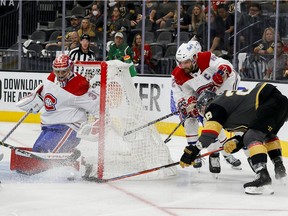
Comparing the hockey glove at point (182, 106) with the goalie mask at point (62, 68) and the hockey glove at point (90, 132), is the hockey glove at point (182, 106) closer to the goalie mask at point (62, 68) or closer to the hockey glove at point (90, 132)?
the hockey glove at point (90, 132)

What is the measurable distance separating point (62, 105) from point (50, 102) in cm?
9

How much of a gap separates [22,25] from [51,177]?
5.12 meters

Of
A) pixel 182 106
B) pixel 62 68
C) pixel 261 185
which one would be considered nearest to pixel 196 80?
pixel 182 106

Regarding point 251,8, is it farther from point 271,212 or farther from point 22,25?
point 271,212

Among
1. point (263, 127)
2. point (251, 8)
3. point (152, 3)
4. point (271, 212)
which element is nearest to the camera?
point (271, 212)

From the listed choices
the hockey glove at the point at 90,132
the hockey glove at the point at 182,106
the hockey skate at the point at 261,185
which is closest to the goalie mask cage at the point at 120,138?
the hockey glove at the point at 90,132

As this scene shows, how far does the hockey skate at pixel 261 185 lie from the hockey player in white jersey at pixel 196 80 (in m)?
0.81

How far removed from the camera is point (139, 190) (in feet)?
19.4

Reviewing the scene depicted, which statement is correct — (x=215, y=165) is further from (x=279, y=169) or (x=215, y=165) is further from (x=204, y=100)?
(x=204, y=100)

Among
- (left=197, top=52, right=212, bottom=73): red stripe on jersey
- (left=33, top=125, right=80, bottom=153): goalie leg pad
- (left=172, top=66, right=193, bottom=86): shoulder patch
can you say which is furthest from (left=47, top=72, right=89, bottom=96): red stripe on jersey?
(left=197, top=52, right=212, bottom=73): red stripe on jersey

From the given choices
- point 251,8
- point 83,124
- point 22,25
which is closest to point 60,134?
point 83,124

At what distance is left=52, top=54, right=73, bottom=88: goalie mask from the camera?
21.2ft

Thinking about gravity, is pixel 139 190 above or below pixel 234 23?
below

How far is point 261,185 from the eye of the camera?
5.69 meters
